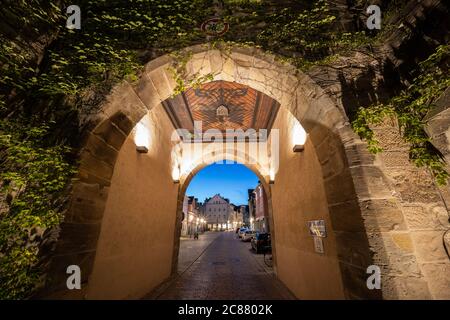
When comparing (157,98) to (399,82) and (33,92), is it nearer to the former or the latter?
(33,92)

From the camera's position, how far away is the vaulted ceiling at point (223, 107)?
4602 mm

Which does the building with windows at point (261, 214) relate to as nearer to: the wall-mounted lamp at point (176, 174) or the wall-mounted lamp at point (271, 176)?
the wall-mounted lamp at point (271, 176)

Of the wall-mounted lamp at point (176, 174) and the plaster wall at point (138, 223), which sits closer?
the plaster wall at point (138, 223)

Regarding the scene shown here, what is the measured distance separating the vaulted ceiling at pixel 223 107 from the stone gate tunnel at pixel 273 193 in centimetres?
3

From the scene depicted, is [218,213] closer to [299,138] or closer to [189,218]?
[189,218]

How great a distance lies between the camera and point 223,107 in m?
5.25

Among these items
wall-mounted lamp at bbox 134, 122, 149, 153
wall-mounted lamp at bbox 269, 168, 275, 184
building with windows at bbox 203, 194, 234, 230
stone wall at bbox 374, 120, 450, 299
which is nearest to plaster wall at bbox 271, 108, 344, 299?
wall-mounted lamp at bbox 269, 168, 275, 184

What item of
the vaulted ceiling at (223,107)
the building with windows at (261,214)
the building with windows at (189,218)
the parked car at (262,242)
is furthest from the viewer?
the building with windows at (189,218)

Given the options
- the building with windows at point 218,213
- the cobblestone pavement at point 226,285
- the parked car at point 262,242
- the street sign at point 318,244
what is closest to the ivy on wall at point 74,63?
the street sign at point 318,244

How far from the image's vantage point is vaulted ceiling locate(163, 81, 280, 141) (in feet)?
15.1

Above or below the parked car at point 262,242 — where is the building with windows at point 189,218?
above

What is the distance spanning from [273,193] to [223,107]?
3.29 m

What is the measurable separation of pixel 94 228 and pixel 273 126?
206 inches

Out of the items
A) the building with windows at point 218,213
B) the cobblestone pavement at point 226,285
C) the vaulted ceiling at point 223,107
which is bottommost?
the cobblestone pavement at point 226,285
